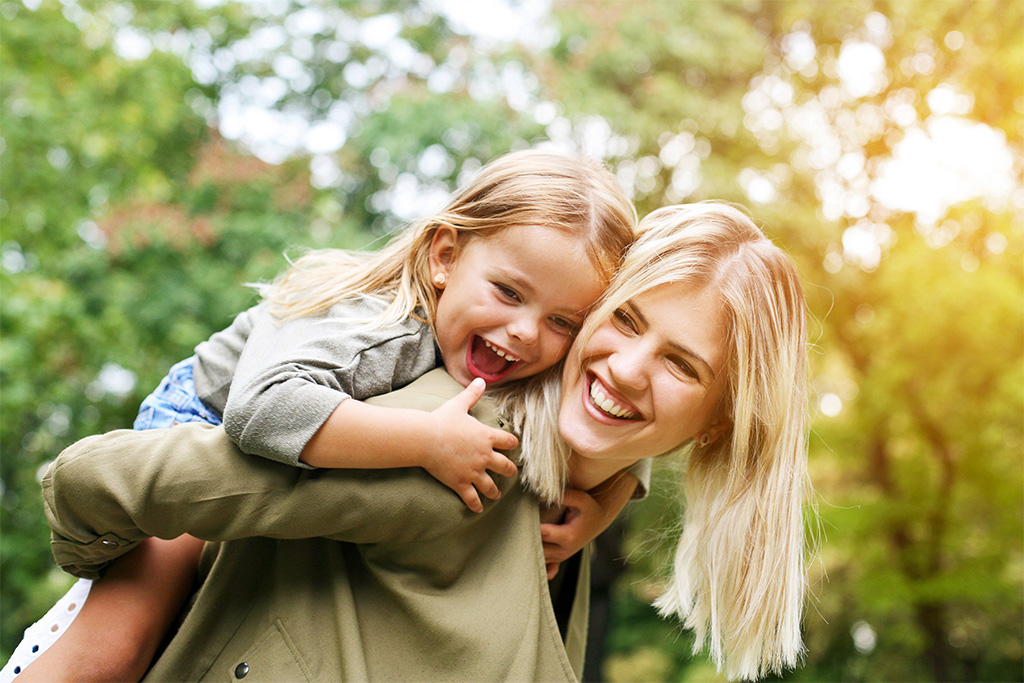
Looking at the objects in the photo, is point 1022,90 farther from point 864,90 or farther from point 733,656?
point 733,656

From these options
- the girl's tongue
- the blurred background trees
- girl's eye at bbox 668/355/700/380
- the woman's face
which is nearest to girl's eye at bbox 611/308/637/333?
the woman's face

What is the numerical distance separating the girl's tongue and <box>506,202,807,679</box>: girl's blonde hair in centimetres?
9

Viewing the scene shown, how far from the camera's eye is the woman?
1559 mm

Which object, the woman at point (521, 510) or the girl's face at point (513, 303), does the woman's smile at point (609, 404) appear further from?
the girl's face at point (513, 303)

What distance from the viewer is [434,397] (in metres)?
1.80

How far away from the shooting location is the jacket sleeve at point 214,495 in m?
1.52

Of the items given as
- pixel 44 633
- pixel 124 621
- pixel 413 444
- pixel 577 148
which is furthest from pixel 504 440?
pixel 577 148

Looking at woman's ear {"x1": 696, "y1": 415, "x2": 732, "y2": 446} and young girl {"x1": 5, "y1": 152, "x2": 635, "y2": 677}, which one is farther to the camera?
woman's ear {"x1": 696, "y1": 415, "x2": 732, "y2": 446}

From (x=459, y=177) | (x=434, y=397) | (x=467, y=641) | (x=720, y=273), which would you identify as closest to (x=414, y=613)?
(x=467, y=641)

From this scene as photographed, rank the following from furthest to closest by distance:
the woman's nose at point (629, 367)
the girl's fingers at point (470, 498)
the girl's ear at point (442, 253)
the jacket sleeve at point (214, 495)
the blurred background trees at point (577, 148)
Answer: the blurred background trees at point (577, 148), the girl's ear at point (442, 253), the woman's nose at point (629, 367), the girl's fingers at point (470, 498), the jacket sleeve at point (214, 495)

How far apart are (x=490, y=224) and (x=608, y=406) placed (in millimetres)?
561

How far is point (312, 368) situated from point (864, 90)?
31.8 feet

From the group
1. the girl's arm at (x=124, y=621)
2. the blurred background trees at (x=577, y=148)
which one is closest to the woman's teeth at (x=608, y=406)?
the girl's arm at (x=124, y=621)

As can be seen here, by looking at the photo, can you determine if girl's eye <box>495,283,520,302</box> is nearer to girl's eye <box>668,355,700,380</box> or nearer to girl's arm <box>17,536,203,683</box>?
girl's eye <box>668,355,700,380</box>
